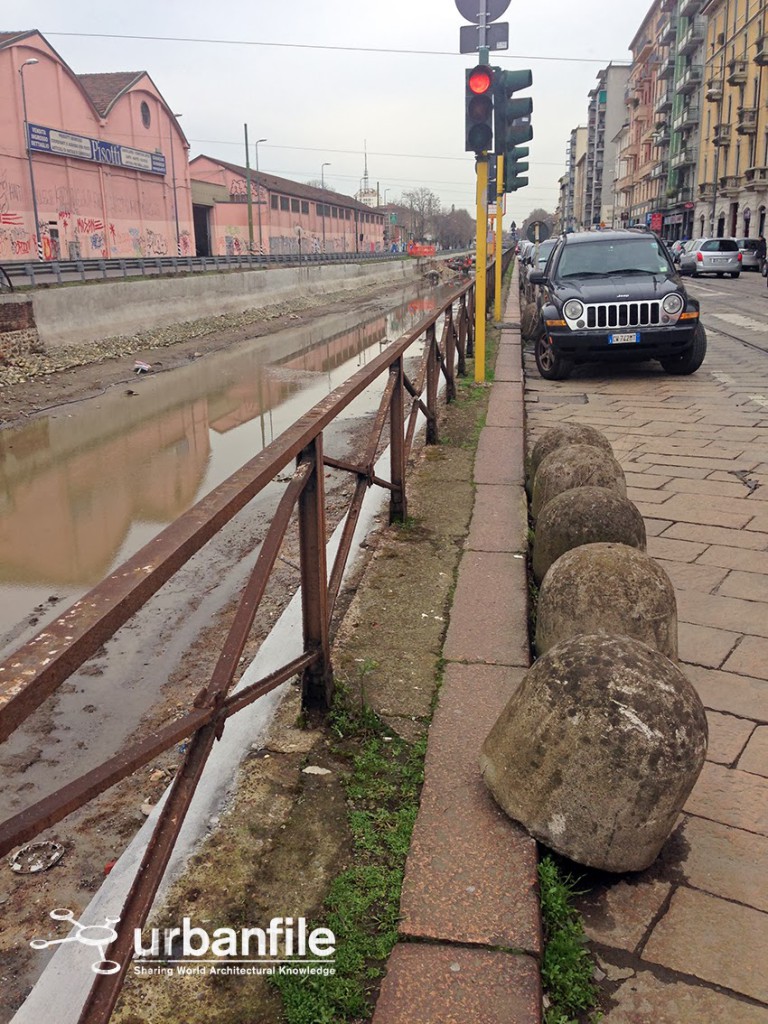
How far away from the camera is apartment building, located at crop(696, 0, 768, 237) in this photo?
45438 mm

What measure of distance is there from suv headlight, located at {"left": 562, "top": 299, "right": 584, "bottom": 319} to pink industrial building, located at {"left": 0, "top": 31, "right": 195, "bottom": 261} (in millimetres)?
28701

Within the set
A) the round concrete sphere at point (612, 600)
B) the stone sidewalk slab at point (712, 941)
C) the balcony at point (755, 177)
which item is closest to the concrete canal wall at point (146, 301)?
the round concrete sphere at point (612, 600)

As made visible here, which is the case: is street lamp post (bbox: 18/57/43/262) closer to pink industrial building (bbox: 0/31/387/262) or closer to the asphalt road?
pink industrial building (bbox: 0/31/387/262)

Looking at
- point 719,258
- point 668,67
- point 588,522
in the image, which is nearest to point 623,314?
point 588,522

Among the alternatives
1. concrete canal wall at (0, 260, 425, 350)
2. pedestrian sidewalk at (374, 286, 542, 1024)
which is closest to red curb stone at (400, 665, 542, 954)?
→ pedestrian sidewalk at (374, 286, 542, 1024)

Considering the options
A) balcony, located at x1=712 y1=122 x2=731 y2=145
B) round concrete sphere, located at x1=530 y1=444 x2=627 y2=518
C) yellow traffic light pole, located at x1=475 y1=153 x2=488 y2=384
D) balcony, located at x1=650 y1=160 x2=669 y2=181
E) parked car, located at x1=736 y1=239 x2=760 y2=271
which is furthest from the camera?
balcony, located at x1=650 y1=160 x2=669 y2=181

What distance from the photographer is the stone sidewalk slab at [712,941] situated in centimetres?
176

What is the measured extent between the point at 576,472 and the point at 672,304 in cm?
573

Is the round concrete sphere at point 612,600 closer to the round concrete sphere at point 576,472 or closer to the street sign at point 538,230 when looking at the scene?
the round concrete sphere at point 576,472

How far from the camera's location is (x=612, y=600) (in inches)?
108

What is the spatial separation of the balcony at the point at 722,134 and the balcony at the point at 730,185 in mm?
1994

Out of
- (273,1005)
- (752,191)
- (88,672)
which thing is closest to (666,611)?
(273,1005)

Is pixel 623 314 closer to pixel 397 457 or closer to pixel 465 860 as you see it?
pixel 397 457

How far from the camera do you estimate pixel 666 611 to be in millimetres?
2797
